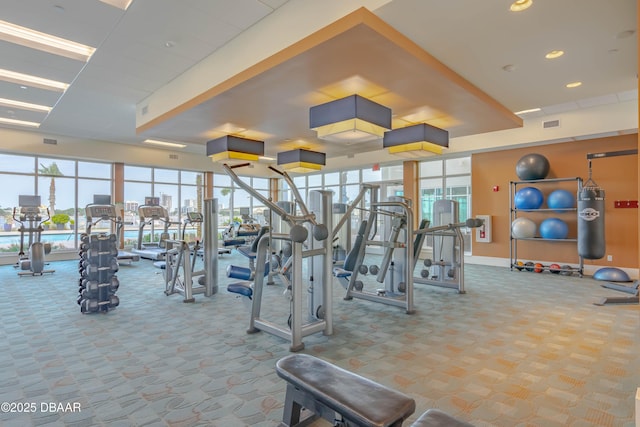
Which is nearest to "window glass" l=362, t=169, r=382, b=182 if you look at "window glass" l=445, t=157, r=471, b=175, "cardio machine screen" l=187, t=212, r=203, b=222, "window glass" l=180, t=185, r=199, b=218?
"window glass" l=445, t=157, r=471, b=175

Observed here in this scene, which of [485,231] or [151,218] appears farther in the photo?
[151,218]

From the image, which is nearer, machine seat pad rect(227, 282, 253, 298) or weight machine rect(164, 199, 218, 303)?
machine seat pad rect(227, 282, 253, 298)

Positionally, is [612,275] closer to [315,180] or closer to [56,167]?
[315,180]

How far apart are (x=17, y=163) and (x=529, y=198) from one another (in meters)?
13.5

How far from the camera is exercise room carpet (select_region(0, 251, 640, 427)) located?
238 centimetres

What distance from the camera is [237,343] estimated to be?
3.60 metres

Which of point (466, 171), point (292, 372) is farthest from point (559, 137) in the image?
point (292, 372)

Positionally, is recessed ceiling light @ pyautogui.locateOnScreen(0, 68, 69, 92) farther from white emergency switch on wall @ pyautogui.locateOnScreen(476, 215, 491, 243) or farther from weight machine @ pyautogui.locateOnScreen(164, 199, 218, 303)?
white emergency switch on wall @ pyautogui.locateOnScreen(476, 215, 491, 243)

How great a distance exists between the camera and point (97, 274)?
4.75 m

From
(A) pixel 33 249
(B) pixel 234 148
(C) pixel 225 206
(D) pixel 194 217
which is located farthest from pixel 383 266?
(C) pixel 225 206

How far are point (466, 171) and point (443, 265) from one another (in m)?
4.84

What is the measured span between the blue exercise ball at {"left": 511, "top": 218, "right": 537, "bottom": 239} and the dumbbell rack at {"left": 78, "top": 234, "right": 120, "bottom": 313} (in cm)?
821

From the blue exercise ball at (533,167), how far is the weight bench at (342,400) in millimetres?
7855

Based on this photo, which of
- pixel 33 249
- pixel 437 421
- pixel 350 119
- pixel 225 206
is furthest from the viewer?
pixel 225 206
